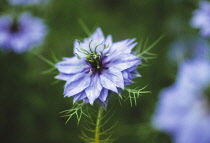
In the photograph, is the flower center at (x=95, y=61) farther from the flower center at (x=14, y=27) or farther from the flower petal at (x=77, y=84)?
the flower center at (x=14, y=27)

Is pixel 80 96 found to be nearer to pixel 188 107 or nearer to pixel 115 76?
pixel 115 76

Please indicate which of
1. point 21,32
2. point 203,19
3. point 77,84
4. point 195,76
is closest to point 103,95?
point 77,84

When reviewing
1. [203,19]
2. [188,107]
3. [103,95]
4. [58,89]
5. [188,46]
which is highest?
[188,46]

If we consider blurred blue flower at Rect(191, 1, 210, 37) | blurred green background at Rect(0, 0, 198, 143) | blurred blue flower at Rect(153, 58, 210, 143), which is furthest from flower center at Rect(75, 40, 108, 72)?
blurred green background at Rect(0, 0, 198, 143)

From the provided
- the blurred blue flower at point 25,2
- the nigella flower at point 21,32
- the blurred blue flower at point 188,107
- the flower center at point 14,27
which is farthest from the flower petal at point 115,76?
the blurred blue flower at point 25,2

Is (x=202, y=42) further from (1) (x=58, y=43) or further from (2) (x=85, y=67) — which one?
(2) (x=85, y=67)

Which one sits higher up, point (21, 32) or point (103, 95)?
point (21, 32)
